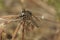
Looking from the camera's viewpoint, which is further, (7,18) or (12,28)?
(12,28)

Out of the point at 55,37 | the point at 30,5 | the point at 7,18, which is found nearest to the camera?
the point at 7,18

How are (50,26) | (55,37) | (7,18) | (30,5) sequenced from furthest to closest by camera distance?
1. (30,5)
2. (50,26)
3. (55,37)
4. (7,18)

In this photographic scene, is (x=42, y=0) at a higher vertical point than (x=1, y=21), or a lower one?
higher

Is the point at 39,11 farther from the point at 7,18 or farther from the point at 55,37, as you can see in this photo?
the point at 7,18

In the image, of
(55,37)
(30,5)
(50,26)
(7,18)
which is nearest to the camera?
(7,18)

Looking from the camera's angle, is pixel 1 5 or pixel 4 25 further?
pixel 1 5

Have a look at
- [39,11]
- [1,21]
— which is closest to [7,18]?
[1,21]

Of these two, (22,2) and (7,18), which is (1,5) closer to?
(22,2)

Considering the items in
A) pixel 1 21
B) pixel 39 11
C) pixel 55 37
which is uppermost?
pixel 39 11

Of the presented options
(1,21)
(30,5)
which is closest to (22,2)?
(30,5)
